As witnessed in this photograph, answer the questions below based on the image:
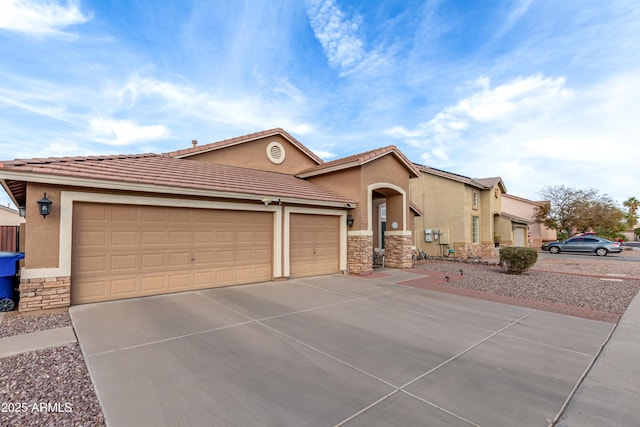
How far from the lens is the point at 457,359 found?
427cm

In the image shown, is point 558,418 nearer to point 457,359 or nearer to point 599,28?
point 457,359

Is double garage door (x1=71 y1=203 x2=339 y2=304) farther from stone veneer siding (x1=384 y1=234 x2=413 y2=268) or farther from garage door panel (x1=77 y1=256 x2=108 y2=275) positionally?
stone veneer siding (x1=384 y1=234 x2=413 y2=268)

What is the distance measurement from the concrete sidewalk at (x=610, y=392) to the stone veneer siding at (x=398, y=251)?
871 centimetres

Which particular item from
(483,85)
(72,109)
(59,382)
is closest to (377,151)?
(483,85)

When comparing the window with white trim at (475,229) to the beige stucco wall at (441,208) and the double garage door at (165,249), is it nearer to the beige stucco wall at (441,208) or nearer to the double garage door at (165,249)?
the beige stucco wall at (441,208)

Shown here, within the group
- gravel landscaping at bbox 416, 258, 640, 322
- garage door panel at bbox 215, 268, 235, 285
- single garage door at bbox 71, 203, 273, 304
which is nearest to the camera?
single garage door at bbox 71, 203, 273, 304

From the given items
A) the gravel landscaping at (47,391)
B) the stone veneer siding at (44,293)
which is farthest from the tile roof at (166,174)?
the gravel landscaping at (47,391)

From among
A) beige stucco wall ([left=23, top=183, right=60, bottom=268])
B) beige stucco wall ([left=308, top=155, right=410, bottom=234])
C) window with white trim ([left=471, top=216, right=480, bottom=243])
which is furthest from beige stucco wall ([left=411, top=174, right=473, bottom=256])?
beige stucco wall ([left=23, top=183, right=60, bottom=268])

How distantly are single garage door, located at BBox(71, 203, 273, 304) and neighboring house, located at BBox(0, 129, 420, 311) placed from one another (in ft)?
0.08

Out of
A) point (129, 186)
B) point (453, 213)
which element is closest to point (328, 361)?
point (129, 186)

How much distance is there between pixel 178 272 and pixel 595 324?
10.1m

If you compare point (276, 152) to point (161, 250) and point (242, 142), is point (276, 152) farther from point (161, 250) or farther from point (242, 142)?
point (161, 250)

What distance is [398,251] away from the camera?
13.9m

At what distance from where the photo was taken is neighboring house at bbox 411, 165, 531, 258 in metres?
20.5
